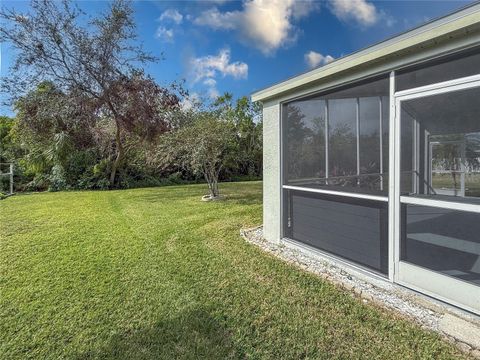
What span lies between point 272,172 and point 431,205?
2.74m

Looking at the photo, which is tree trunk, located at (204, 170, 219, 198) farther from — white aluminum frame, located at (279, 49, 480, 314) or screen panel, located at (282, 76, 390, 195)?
white aluminum frame, located at (279, 49, 480, 314)

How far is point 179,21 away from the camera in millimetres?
10078

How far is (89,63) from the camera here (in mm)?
13195

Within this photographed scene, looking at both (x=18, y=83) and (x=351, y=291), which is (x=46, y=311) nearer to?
(x=351, y=291)

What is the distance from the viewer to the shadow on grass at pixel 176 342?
2.45 metres

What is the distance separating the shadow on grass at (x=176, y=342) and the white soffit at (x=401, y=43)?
3424mm

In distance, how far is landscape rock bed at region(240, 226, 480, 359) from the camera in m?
2.43

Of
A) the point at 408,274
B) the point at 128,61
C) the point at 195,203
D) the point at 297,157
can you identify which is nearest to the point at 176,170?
the point at 128,61

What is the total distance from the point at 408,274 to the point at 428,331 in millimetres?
782

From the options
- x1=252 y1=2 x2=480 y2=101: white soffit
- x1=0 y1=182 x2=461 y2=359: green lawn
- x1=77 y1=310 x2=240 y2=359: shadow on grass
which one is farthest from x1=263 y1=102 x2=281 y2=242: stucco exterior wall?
x1=77 y1=310 x2=240 y2=359: shadow on grass

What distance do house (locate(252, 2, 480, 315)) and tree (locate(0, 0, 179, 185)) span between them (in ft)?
33.1

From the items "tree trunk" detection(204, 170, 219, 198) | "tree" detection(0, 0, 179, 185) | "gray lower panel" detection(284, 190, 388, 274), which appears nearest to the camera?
"gray lower panel" detection(284, 190, 388, 274)

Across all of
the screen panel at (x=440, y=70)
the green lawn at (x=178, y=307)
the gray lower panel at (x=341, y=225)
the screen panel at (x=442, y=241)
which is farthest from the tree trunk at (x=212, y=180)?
the screen panel at (x=440, y=70)

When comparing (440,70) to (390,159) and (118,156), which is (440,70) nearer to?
(390,159)
